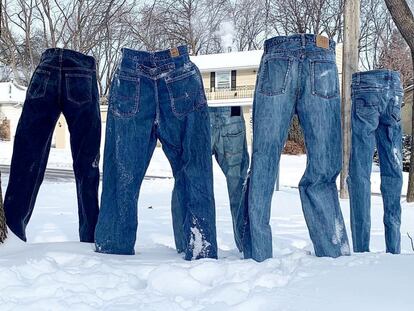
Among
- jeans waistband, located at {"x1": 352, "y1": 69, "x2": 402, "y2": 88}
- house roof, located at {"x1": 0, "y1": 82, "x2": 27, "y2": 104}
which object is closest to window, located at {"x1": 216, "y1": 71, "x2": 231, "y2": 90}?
house roof, located at {"x1": 0, "y1": 82, "x2": 27, "y2": 104}

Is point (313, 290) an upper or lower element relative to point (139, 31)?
lower

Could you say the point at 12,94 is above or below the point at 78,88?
above

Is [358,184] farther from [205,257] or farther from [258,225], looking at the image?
[205,257]

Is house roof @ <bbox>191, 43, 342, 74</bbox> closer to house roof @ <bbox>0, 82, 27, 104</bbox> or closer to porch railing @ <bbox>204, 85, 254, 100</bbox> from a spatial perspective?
porch railing @ <bbox>204, 85, 254, 100</bbox>

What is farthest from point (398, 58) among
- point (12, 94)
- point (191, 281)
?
point (191, 281)

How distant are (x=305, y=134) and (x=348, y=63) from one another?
612 cm

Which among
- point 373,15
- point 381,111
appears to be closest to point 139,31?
point 373,15

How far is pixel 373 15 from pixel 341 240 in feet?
122

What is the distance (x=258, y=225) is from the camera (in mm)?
3180

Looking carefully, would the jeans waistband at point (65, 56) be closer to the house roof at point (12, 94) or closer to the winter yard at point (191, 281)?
the winter yard at point (191, 281)

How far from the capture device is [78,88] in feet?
12.0

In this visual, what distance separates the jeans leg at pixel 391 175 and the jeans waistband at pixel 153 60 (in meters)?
1.56

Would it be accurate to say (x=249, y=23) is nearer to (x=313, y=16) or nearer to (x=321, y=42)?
(x=313, y=16)

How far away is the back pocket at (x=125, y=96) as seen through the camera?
3.32 metres
